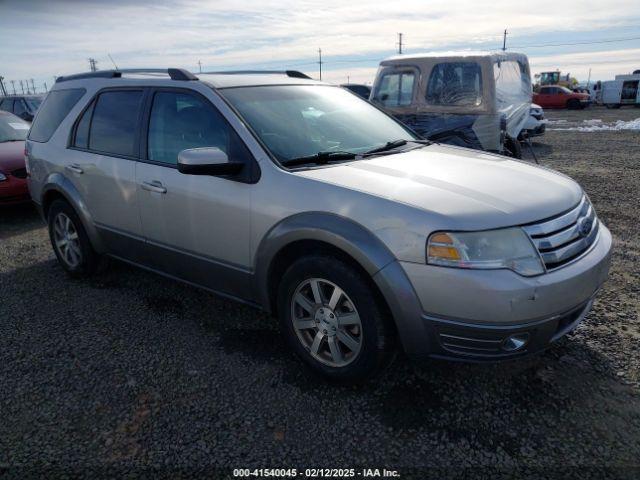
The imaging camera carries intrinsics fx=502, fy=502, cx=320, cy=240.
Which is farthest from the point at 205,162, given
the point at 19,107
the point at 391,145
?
the point at 19,107

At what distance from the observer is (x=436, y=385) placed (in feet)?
9.57

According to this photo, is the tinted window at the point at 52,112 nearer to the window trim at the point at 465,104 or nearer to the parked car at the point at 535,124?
the window trim at the point at 465,104

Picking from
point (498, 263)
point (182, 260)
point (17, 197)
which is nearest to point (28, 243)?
point (17, 197)

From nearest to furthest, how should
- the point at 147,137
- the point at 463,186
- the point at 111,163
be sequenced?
the point at 463,186
the point at 147,137
the point at 111,163

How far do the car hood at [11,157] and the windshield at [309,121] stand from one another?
519 centimetres

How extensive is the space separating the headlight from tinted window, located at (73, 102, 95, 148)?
3268 mm

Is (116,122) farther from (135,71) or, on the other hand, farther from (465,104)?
(465,104)

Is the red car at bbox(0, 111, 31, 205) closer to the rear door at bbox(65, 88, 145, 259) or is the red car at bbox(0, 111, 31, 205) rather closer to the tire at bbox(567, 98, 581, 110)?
the rear door at bbox(65, 88, 145, 259)

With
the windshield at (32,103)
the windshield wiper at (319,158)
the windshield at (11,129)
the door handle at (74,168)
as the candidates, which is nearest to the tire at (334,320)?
the windshield wiper at (319,158)

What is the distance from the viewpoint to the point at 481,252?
238 cm

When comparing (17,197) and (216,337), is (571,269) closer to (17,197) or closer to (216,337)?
(216,337)

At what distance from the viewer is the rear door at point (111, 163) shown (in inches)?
151

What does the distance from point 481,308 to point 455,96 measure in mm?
5601

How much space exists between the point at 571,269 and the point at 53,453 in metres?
2.72
